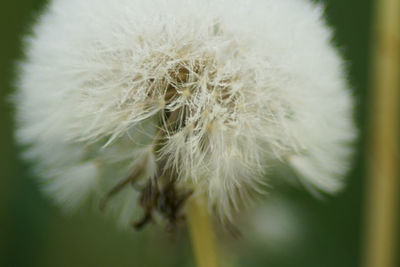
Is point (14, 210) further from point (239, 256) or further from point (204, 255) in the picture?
point (204, 255)

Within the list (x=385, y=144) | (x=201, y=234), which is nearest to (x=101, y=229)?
(x=201, y=234)

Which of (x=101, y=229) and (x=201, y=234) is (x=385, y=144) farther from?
(x=101, y=229)

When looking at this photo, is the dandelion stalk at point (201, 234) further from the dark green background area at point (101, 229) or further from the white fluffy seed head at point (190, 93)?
the dark green background area at point (101, 229)

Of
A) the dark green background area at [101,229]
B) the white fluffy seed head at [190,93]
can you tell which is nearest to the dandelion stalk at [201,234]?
the white fluffy seed head at [190,93]

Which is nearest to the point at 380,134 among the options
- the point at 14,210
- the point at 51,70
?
the point at 51,70

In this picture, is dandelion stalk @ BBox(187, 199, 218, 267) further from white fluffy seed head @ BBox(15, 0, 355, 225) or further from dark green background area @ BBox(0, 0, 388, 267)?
dark green background area @ BBox(0, 0, 388, 267)
